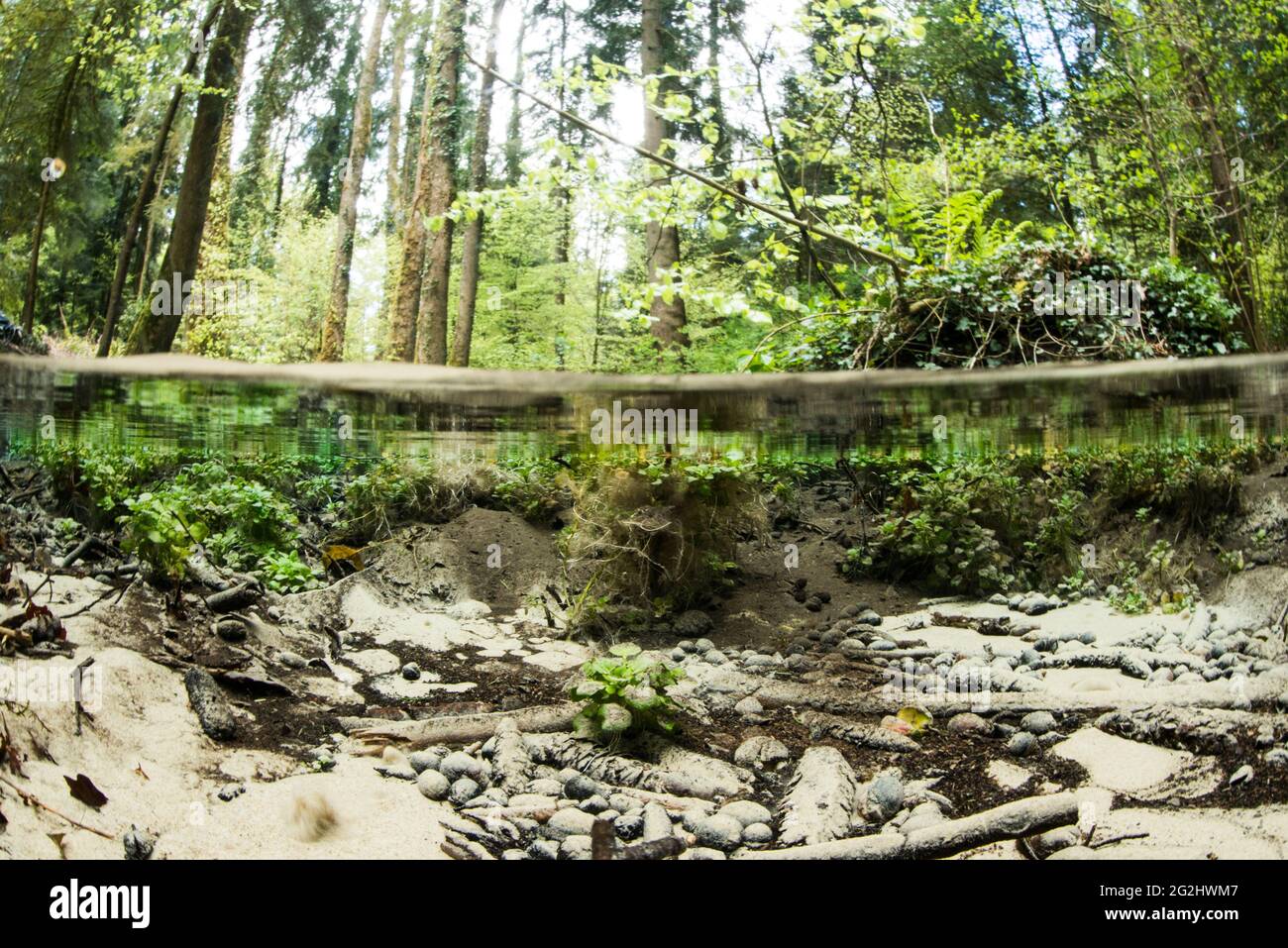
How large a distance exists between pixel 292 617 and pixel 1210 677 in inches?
175

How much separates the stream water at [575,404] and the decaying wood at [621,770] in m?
1.25

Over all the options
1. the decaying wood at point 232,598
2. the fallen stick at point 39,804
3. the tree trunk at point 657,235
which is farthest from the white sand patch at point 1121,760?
the decaying wood at point 232,598

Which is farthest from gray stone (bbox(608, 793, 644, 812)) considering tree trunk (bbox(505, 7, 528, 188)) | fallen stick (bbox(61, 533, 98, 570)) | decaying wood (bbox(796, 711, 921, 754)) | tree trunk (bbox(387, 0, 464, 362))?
tree trunk (bbox(505, 7, 528, 188))

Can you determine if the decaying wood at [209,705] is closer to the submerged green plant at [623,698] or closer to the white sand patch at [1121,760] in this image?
the submerged green plant at [623,698]

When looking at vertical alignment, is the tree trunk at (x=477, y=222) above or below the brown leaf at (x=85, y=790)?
above

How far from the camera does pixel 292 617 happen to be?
3.91 meters

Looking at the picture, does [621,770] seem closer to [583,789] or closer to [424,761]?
[583,789]

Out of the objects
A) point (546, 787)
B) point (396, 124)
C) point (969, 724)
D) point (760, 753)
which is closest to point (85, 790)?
point (546, 787)

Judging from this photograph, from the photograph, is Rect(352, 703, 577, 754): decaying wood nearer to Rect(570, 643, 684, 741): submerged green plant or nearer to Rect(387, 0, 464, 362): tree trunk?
Rect(570, 643, 684, 741): submerged green plant

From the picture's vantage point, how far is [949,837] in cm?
248

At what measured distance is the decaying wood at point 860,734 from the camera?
3.32m

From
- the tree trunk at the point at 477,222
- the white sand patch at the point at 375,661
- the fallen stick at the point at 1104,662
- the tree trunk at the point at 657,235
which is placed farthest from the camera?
the tree trunk at the point at 657,235
